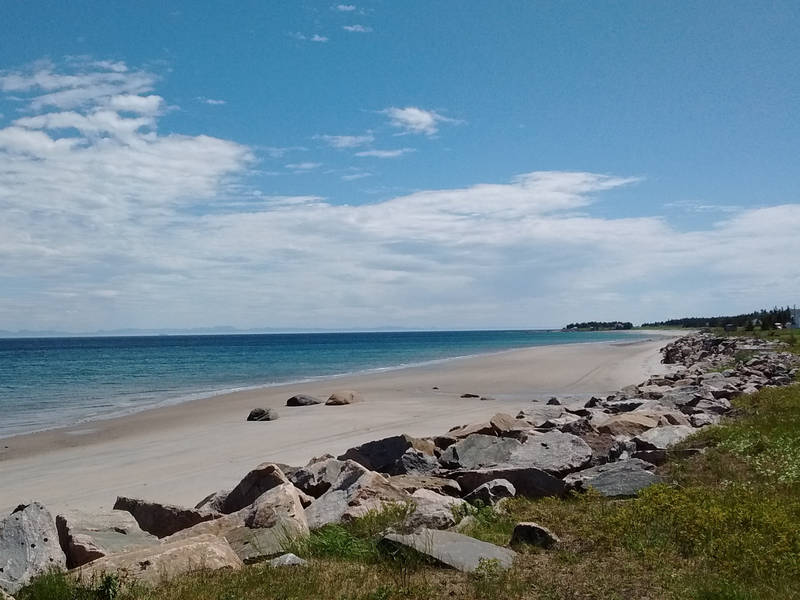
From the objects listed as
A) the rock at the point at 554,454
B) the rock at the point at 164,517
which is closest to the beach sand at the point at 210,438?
the rock at the point at 164,517

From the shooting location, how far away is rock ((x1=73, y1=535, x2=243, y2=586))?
5.86m

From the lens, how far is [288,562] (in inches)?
239

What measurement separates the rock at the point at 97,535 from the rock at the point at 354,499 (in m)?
1.96

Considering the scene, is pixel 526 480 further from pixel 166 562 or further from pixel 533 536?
pixel 166 562

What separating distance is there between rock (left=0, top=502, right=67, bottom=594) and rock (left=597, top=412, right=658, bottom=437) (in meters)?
10.1

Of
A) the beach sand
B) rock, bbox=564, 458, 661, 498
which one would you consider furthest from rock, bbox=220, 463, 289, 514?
rock, bbox=564, 458, 661, 498

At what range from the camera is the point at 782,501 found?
770 centimetres

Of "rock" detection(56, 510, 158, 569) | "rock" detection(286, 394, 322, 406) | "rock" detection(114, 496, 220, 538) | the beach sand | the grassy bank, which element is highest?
the grassy bank

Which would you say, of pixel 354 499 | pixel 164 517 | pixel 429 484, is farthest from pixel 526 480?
pixel 164 517

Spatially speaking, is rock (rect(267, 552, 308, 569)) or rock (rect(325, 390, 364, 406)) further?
rock (rect(325, 390, 364, 406))

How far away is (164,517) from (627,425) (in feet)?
29.8

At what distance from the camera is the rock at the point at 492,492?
8812 mm

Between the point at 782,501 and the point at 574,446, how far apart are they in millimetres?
3914

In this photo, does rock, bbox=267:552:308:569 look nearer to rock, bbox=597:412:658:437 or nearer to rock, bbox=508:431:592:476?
rock, bbox=508:431:592:476
